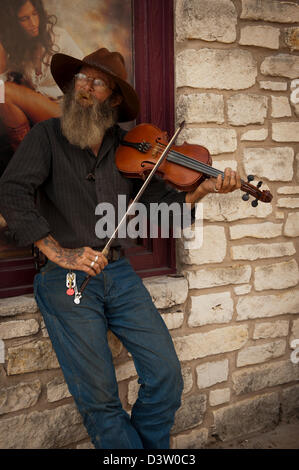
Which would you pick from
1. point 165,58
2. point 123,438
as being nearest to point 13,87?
point 165,58

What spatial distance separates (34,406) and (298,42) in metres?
2.72

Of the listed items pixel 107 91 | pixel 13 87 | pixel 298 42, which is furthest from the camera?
pixel 298 42

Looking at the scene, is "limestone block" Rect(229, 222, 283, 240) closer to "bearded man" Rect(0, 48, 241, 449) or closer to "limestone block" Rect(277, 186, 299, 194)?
"limestone block" Rect(277, 186, 299, 194)

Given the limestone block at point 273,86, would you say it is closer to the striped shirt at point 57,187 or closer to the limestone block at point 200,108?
the limestone block at point 200,108

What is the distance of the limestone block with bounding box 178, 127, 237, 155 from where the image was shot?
2523 mm

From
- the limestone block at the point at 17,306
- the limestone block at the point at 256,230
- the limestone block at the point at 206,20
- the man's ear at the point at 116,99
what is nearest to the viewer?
the limestone block at the point at 17,306

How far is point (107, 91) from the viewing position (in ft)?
6.94

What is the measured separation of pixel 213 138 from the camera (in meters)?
2.57

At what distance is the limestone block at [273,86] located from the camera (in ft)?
8.80

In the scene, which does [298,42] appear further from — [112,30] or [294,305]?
[294,305]

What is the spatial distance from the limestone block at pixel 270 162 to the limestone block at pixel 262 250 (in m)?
0.44

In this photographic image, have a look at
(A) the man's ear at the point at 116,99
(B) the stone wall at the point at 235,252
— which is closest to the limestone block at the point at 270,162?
(B) the stone wall at the point at 235,252

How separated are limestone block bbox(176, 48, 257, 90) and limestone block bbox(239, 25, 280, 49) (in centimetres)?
7

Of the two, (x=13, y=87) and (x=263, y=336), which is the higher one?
(x=13, y=87)
